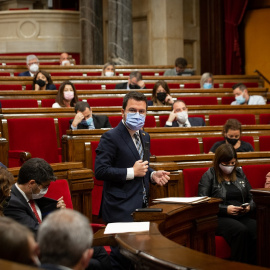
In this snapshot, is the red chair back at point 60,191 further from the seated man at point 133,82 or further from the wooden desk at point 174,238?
the seated man at point 133,82

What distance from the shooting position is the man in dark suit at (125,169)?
2.81 metres

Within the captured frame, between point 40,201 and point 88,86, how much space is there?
412cm

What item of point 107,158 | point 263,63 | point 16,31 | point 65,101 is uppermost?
point 16,31

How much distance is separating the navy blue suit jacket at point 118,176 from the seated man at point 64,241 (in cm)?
134

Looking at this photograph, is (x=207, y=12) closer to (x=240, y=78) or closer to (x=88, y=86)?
(x=240, y=78)

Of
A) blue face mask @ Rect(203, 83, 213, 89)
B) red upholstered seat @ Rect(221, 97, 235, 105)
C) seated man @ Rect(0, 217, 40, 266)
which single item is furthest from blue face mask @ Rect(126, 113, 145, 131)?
blue face mask @ Rect(203, 83, 213, 89)

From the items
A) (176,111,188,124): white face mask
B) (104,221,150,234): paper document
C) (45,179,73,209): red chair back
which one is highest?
(176,111,188,124): white face mask

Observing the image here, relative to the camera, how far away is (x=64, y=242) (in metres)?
1.41

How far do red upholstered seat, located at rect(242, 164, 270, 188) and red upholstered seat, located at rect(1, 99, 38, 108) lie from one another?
2.36 meters

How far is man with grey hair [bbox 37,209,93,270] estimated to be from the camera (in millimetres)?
1411

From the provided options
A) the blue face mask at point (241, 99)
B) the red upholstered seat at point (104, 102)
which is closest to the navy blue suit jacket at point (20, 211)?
the red upholstered seat at point (104, 102)

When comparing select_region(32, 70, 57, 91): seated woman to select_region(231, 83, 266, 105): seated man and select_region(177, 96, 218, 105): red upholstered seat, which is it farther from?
select_region(231, 83, 266, 105): seated man

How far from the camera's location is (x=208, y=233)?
116 inches

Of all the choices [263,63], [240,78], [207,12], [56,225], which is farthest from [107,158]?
[207,12]
